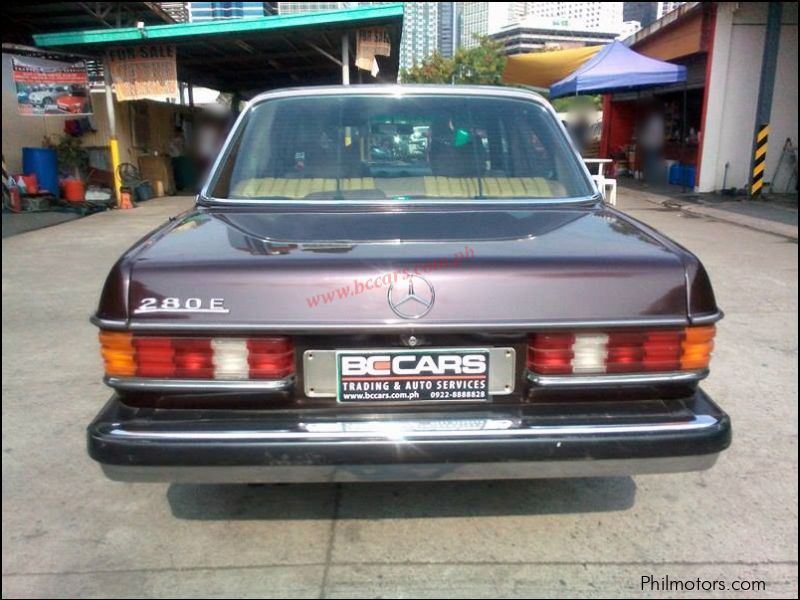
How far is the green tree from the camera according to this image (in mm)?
43000

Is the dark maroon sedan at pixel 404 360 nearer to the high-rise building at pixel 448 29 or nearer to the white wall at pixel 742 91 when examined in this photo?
the white wall at pixel 742 91

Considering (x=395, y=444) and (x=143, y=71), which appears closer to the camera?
(x=395, y=444)

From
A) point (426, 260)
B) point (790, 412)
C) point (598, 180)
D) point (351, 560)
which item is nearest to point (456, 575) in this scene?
point (351, 560)

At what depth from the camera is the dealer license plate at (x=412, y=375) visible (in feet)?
6.75

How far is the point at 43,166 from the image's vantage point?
12.2 m

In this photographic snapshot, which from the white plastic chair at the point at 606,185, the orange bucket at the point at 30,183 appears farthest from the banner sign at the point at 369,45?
the white plastic chair at the point at 606,185

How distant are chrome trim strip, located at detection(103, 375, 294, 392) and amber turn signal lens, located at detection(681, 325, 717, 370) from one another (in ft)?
4.01

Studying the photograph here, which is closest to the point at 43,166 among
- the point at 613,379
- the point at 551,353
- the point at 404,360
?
the point at 404,360

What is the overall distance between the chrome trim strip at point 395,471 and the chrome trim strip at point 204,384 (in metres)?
0.23

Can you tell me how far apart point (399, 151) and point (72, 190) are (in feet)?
37.0

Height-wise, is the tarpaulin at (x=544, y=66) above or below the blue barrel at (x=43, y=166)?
above

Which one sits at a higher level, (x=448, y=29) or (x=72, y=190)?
(x=448, y=29)

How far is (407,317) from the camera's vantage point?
6.50ft

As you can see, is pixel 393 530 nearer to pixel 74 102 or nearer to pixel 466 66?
pixel 74 102
